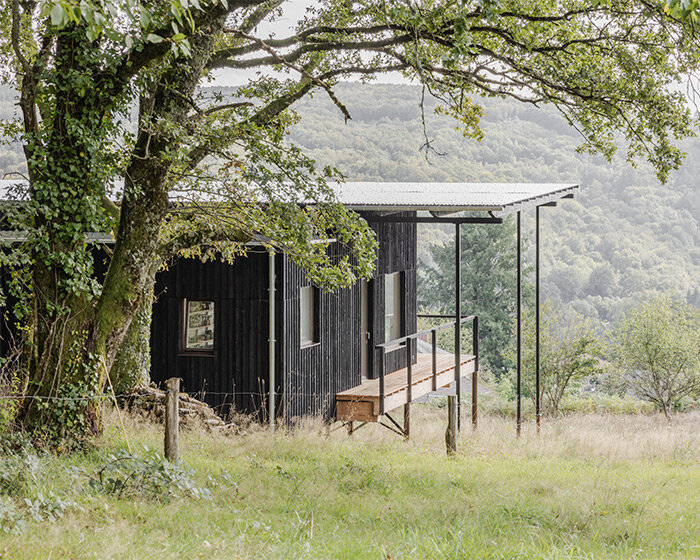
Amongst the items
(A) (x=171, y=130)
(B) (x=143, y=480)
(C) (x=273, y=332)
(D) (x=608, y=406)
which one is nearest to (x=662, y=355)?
(D) (x=608, y=406)

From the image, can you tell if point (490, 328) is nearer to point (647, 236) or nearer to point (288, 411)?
point (288, 411)

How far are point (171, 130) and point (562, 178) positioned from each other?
71.0 metres

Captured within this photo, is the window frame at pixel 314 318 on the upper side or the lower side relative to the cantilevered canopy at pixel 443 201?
lower

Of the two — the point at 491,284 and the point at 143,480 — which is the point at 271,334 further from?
the point at 491,284

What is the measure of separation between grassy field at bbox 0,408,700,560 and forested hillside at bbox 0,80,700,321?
53.0 meters

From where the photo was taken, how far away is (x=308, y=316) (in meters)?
12.7

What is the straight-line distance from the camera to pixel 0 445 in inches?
258

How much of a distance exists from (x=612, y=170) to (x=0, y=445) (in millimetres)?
76614

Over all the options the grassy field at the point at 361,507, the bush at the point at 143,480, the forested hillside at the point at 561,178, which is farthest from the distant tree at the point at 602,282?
the bush at the point at 143,480

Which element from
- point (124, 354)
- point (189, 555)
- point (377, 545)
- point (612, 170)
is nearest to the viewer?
point (189, 555)

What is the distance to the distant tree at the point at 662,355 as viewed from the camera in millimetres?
27672

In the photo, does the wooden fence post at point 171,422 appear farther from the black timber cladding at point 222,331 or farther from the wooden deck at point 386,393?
the wooden deck at point 386,393

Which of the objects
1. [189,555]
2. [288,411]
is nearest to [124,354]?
[288,411]

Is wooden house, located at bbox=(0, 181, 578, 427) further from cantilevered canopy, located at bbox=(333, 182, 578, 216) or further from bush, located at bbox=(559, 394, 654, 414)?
bush, located at bbox=(559, 394, 654, 414)
